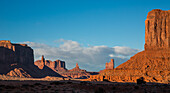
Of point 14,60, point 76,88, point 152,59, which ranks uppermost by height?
point 14,60

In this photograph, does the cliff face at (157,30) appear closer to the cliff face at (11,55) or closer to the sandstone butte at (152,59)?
A: the sandstone butte at (152,59)

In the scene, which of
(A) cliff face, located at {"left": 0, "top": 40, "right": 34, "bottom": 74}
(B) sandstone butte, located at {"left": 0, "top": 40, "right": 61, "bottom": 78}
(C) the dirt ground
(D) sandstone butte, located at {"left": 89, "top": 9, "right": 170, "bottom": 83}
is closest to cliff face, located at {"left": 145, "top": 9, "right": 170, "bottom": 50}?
(D) sandstone butte, located at {"left": 89, "top": 9, "right": 170, "bottom": 83}

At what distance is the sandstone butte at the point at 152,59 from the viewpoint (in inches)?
3270

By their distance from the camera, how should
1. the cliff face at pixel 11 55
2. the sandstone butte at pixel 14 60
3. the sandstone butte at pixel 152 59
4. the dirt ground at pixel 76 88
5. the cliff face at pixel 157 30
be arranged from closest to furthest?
1. the dirt ground at pixel 76 88
2. the sandstone butte at pixel 152 59
3. the cliff face at pixel 157 30
4. the sandstone butte at pixel 14 60
5. the cliff face at pixel 11 55

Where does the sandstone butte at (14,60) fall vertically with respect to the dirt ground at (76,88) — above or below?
above

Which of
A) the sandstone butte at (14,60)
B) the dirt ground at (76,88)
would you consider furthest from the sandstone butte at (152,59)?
the sandstone butte at (14,60)

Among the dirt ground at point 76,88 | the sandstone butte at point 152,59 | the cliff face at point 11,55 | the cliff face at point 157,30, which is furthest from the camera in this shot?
the cliff face at point 11,55

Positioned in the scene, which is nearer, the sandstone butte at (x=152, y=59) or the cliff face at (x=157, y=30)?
the sandstone butte at (x=152, y=59)

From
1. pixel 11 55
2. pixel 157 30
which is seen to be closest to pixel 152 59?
pixel 157 30

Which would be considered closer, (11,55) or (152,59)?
(152,59)

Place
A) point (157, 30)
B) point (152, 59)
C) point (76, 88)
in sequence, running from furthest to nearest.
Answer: point (157, 30) < point (152, 59) < point (76, 88)

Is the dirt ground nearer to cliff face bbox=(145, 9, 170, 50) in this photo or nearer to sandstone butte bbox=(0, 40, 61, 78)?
cliff face bbox=(145, 9, 170, 50)

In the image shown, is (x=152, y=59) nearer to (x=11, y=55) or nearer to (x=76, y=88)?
(x=76, y=88)

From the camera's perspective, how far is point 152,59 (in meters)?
92.6
